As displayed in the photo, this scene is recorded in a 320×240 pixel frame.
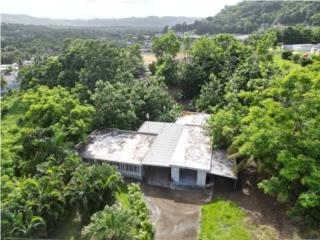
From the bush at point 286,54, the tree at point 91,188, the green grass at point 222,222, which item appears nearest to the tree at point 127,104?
the tree at point 91,188

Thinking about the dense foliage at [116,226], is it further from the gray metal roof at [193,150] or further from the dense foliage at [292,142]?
the dense foliage at [292,142]

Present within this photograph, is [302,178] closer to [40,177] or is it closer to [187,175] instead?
[187,175]

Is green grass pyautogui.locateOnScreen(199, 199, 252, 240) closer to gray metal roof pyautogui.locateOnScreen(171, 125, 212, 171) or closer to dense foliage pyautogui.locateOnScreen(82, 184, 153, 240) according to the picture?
gray metal roof pyautogui.locateOnScreen(171, 125, 212, 171)

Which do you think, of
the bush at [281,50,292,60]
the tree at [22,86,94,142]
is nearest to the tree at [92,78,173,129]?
the tree at [22,86,94,142]

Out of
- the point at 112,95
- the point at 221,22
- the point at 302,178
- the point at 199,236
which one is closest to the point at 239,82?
the point at 112,95

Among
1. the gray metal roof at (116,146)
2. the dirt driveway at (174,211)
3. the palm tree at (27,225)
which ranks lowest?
the dirt driveway at (174,211)

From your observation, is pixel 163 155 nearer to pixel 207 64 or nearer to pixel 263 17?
pixel 207 64
